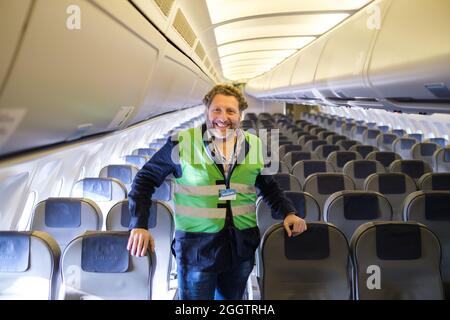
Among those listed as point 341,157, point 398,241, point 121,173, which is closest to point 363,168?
point 341,157

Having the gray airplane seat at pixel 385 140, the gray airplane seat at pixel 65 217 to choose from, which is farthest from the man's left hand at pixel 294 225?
the gray airplane seat at pixel 385 140

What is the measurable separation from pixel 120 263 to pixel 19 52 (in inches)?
55.0

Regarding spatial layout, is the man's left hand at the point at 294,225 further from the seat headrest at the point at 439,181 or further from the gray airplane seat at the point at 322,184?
the seat headrest at the point at 439,181

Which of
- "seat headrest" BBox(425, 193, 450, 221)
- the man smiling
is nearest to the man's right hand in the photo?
the man smiling

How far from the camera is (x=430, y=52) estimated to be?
357 centimetres

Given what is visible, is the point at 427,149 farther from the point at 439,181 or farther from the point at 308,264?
the point at 308,264

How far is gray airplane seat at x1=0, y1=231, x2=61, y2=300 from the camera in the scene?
2906 millimetres

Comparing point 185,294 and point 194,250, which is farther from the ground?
point 194,250

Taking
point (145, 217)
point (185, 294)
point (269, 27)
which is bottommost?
point (185, 294)

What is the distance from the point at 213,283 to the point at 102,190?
9.53ft

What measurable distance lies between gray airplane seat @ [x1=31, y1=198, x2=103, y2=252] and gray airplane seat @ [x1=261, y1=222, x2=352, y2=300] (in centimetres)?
150

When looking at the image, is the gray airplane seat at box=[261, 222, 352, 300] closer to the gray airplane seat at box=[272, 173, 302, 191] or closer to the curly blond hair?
the curly blond hair

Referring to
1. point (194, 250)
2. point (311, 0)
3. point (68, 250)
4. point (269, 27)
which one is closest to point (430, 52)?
point (194, 250)
